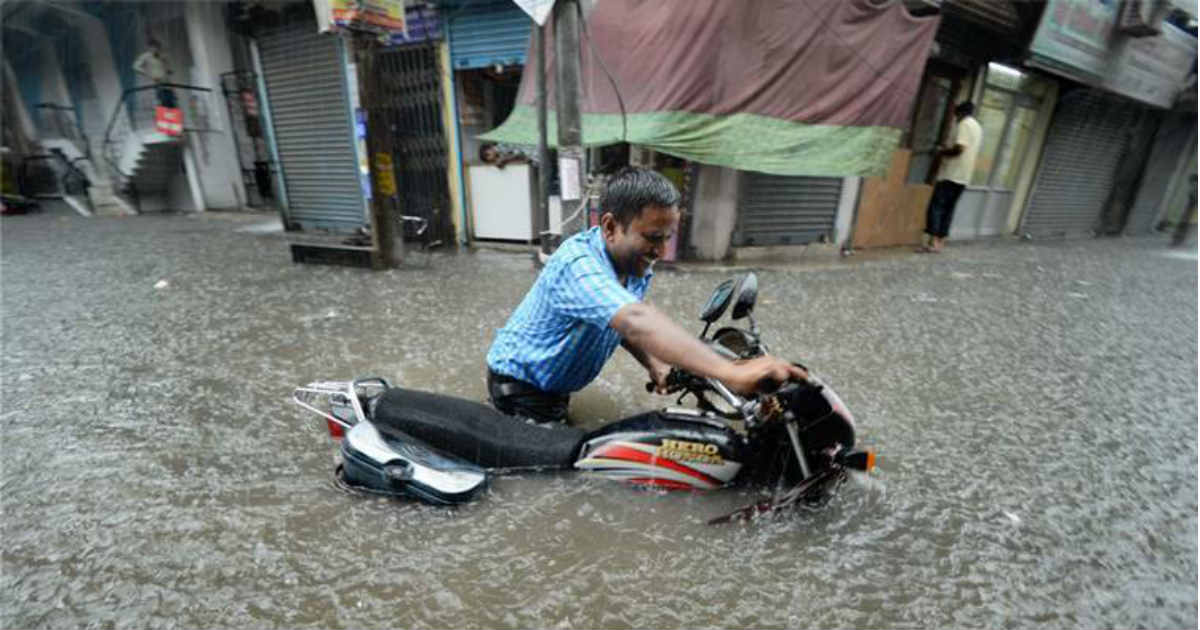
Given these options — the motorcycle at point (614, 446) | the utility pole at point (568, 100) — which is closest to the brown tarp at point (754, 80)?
the utility pole at point (568, 100)

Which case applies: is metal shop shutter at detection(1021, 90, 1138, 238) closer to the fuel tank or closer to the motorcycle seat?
the fuel tank

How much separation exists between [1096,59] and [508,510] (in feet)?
42.6

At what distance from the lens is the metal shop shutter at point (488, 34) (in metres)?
6.48

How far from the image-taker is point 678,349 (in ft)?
4.87

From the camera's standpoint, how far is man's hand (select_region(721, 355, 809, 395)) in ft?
4.55

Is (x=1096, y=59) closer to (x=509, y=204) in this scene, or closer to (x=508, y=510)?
(x=509, y=204)

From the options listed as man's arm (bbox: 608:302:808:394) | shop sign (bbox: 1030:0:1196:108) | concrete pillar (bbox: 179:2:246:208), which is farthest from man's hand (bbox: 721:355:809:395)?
concrete pillar (bbox: 179:2:246:208)

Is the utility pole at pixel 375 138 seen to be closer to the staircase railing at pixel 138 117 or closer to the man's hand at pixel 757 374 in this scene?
the man's hand at pixel 757 374

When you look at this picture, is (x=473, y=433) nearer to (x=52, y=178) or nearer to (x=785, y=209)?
(x=785, y=209)

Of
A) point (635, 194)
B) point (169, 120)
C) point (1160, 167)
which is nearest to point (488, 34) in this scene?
point (635, 194)

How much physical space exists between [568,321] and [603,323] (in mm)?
365

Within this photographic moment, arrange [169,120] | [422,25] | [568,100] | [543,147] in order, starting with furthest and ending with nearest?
1. [169,120]
2. [422,25]
3. [543,147]
4. [568,100]

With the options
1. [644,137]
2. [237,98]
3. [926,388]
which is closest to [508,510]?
[926,388]

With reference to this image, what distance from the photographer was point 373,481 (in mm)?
1881
